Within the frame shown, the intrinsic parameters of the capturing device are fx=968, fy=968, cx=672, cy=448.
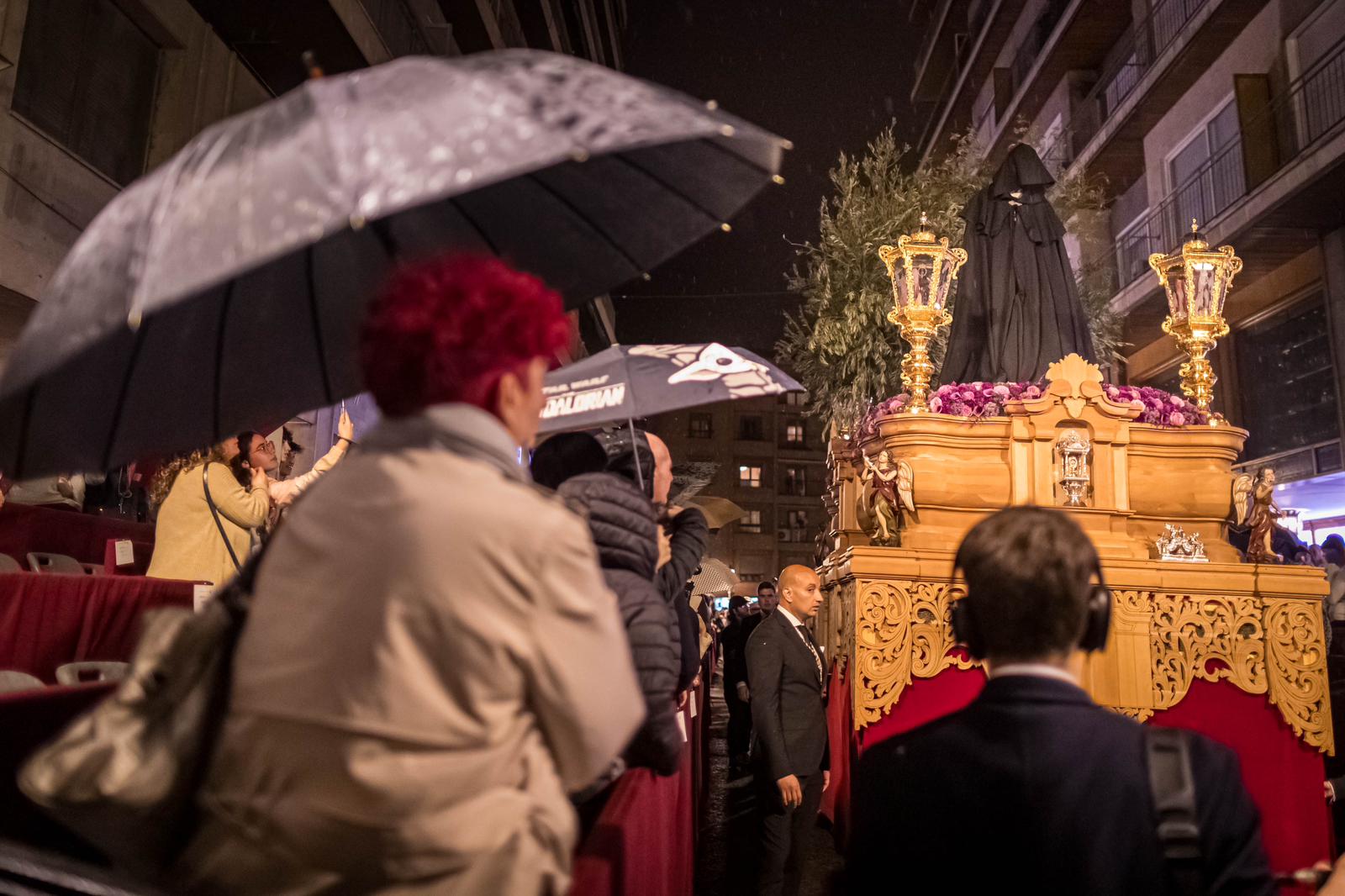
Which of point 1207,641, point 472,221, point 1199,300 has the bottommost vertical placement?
point 1207,641

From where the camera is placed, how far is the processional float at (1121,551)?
6.19 meters

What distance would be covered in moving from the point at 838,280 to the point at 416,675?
1670 cm

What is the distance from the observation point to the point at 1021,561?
6.63 feet

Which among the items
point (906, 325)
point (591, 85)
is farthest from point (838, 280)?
point (591, 85)

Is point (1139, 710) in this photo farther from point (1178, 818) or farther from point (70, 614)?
point (70, 614)

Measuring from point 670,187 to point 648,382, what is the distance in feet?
5.35

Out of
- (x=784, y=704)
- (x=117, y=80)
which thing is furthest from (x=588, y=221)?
(x=117, y=80)

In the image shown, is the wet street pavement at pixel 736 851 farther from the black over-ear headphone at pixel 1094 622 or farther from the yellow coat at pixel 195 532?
the black over-ear headphone at pixel 1094 622

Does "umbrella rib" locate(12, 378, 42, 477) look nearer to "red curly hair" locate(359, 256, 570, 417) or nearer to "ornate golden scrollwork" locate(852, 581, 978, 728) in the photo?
"red curly hair" locate(359, 256, 570, 417)

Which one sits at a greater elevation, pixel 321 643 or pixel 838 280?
pixel 838 280

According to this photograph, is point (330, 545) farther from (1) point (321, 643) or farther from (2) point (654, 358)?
(2) point (654, 358)

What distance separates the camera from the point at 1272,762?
6180mm

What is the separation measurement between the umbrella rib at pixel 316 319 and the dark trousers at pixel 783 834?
3.98 m

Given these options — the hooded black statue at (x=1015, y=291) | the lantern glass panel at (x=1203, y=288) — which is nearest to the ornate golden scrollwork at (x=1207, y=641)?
the hooded black statue at (x=1015, y=291)
